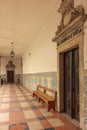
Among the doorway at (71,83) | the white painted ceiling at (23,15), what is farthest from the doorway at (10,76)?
the doorway at (71,83)

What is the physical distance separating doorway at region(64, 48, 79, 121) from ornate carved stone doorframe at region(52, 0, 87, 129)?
0.15 metres

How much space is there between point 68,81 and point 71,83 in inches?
11.0

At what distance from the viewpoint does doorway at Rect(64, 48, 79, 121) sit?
13.8 feet

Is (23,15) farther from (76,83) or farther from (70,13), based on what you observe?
(76,83)

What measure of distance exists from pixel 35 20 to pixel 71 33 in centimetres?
287

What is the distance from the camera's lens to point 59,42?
4.93 metres

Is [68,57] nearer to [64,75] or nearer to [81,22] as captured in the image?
[64,75]

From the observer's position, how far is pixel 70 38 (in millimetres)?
4066

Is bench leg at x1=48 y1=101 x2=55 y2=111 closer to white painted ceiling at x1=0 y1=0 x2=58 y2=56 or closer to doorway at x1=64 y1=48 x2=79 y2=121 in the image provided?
doorway at x1=64 y1=48 x2=79 y2=121

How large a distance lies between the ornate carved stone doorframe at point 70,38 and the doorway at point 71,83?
0.49ft

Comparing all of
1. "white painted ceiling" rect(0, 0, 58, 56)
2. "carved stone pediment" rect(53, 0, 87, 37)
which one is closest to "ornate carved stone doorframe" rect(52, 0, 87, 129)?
"carved stone pediment" rect(53, 0, 87, 37)

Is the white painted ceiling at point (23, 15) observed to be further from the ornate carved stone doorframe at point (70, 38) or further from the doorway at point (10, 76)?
the doorway at point (10, 76)

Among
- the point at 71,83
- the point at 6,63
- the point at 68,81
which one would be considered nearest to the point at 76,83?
the point at 71,83

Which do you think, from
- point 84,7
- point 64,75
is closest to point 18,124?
point 64,75
